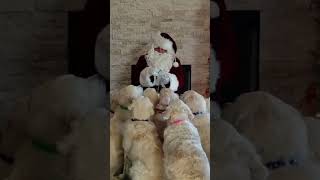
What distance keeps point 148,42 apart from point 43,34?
0.26 meters

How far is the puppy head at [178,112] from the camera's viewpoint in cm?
90

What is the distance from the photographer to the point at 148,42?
3.14 feet

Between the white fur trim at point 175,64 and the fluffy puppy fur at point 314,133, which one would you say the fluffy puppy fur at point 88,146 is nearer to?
the white fur trim at point 175,64

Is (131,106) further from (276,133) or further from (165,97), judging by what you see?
(276,133)

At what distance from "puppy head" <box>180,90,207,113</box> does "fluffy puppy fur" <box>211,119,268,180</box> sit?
0.07 m

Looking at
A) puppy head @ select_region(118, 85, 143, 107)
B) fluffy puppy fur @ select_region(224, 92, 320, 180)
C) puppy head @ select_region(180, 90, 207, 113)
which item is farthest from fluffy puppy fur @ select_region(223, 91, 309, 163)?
puppy head @ select_region(118, 85, 143, 107)

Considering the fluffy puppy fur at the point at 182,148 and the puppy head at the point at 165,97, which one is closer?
the fluffy puppy fur at the point at 182,148

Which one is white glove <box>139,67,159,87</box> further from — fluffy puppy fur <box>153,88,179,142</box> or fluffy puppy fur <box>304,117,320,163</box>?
fluffy puppy fur <box>304,117,320,163</box>

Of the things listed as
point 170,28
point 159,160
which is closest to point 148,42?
point 170,28

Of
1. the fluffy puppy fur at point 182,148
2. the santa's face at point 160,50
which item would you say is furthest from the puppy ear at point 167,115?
the santa's face at point 160,50

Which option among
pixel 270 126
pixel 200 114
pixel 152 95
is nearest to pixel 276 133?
pixel 270 126

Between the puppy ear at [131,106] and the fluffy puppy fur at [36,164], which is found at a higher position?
the puppy ear at [131,106]

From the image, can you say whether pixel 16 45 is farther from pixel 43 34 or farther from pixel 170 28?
pixel 170 28

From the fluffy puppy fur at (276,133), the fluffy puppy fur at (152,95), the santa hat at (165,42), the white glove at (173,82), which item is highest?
the santa hat at (165,42)
